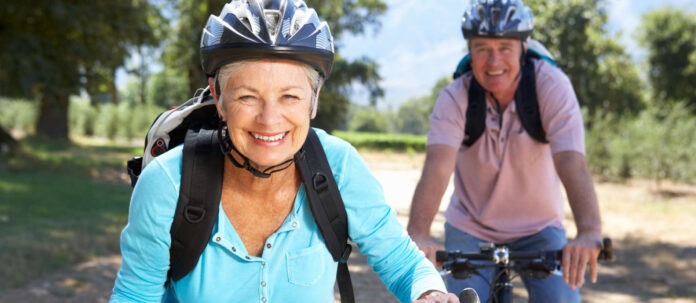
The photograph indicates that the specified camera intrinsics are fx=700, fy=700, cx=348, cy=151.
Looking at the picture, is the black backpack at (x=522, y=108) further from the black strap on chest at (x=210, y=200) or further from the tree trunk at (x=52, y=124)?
the tree trunk at (x=52, y=124)

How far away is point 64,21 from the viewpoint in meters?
14.5

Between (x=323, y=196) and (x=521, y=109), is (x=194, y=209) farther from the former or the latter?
(x=521, y=109)

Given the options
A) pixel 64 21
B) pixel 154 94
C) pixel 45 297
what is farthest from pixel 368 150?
pixel 154 94

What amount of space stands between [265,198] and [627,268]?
737 cm

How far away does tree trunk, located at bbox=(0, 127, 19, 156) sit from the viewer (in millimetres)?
17584

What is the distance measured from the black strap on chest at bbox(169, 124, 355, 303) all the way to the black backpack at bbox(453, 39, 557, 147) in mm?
1473

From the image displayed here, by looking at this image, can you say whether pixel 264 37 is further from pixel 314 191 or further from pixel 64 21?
pixel 64 21

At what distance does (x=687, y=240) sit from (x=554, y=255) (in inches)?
328

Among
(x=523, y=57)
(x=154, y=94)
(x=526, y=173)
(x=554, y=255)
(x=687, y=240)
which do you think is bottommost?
(x=154, y=94)

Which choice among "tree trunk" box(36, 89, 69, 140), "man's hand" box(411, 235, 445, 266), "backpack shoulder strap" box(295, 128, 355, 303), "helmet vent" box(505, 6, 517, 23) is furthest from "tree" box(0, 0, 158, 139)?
"tree trunk" box(36, 89, 69, 140)

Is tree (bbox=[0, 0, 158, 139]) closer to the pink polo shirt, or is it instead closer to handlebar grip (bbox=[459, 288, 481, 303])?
the pink polo shirt

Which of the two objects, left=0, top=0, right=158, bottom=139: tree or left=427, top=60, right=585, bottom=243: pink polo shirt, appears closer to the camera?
left=427, top=60, right=585, bottom=243: pink polo shirt

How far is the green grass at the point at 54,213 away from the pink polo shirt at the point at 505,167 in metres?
4.70

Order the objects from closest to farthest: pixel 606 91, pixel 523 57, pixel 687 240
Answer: pixel 523 57
pixel 687 240
pixel 606 91
